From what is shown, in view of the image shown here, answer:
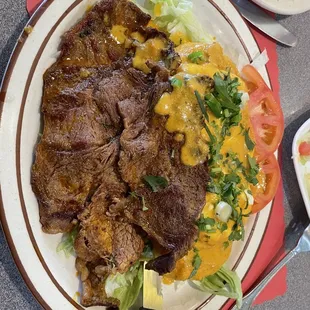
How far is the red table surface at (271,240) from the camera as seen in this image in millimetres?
2801

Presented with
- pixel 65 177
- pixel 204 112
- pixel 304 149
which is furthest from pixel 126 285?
pixel 304 149

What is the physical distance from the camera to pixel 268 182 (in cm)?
261

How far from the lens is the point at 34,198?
6.02 ft

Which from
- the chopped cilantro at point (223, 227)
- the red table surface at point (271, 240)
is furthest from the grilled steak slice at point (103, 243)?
the red table surface at point (271, 240)

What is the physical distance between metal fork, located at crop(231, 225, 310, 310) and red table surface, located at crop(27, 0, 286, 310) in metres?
0.07

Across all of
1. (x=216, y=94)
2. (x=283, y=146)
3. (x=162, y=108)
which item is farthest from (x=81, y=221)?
(x=283, y=146)

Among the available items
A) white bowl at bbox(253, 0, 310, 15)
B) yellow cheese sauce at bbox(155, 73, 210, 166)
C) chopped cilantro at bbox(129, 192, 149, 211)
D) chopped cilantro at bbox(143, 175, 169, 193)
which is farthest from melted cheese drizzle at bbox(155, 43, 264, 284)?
white bowl at bbox(253, 0, 310, 15)

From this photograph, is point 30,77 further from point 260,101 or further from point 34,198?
point 260,101

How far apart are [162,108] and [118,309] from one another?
935 mm

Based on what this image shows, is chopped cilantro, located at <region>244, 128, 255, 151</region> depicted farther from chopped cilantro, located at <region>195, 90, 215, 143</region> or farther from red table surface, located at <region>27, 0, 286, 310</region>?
red table surface, located at <region>27, 0, 286, 310</region>

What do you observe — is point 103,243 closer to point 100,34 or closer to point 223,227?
point 223,227

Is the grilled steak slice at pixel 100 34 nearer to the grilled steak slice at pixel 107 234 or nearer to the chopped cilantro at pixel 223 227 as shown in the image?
the grilled steak slice at pixel 107 234

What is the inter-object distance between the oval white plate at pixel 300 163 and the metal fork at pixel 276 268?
18cm

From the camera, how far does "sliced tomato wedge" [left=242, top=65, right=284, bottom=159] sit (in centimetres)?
254
